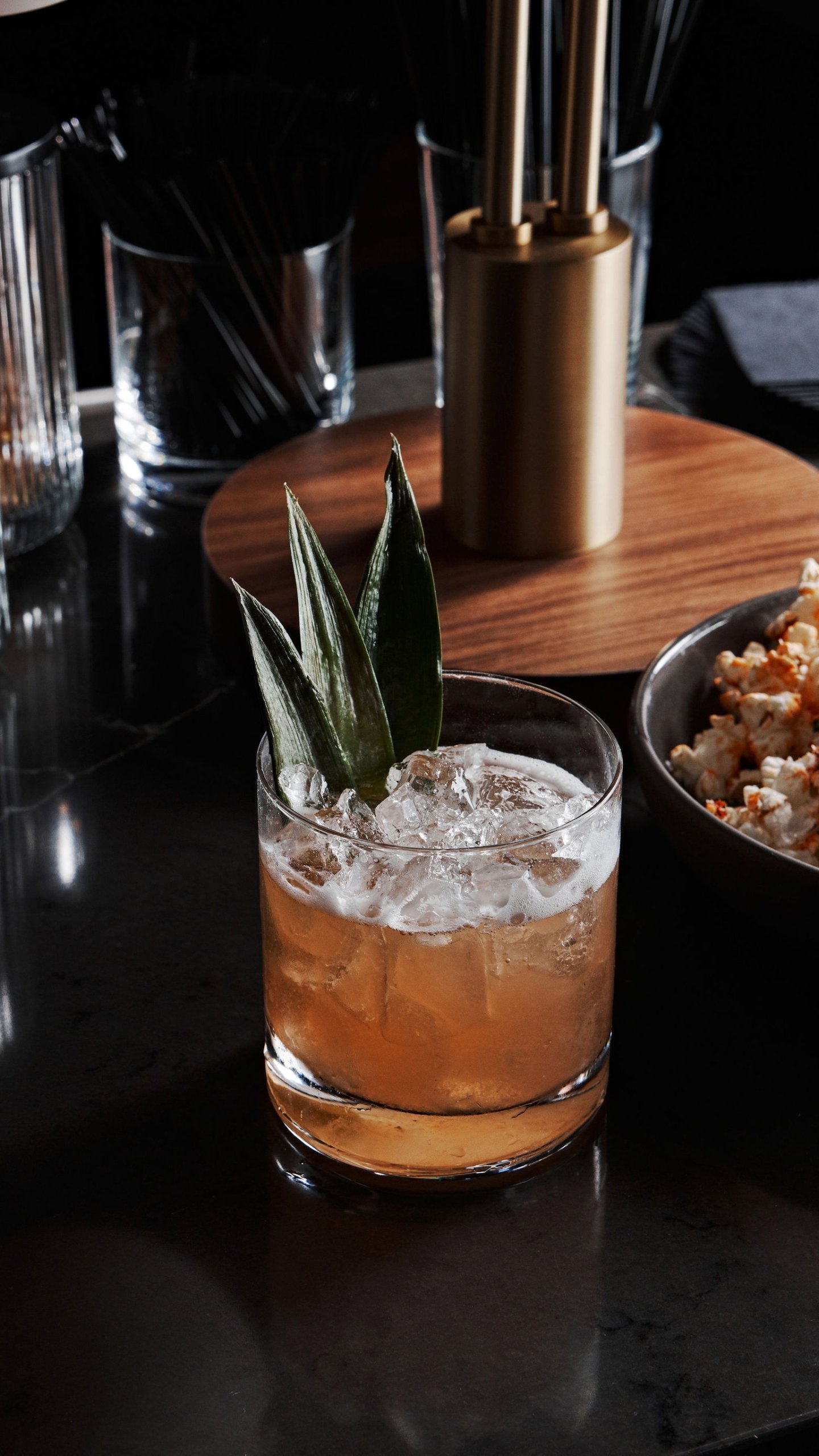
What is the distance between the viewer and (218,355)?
3.95 feet

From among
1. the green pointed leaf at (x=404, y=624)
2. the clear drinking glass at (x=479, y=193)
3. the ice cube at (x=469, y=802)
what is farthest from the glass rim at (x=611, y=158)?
the ice cube at (x=469, y=802)

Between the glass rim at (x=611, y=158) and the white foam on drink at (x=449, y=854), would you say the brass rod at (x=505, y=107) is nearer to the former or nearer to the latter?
the glass rim at (x=611, y=158)

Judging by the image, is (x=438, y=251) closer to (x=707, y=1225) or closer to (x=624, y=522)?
(x=624, y=522)

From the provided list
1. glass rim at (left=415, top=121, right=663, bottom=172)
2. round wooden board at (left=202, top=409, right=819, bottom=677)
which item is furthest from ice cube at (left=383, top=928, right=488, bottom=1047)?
glass rim at (left=415, top=121, right=663, bottom=172)

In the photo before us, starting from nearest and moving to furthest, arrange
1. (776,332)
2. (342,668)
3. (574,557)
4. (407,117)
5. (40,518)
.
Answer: (342,668) → (574,557) → (40,518) → (776,332) → (407,117)

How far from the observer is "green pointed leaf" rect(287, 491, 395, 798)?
69 centimetres

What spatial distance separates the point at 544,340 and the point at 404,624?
0.33 m

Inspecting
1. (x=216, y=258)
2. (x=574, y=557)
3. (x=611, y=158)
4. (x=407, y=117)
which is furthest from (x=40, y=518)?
(x=407, y=117)

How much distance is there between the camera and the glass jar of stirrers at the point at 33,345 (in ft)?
3.57

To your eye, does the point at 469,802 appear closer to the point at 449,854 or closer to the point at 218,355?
the point at 449,854

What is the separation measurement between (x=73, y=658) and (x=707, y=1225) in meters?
Answer: 0.61

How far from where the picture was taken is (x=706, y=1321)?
62 cm

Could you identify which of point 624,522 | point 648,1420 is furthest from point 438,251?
point 648,1420

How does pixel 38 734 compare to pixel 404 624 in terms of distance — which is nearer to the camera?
pixel 404 624
